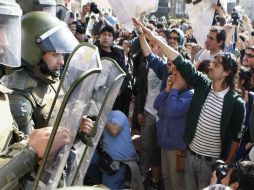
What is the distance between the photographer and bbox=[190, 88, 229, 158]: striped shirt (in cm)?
361

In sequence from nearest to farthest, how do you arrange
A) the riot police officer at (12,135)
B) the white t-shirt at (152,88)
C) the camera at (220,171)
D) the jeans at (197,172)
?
the riot police officer at (12,135), the camera at (220,171), the jeans at (197,172), the white t-shirt at (152,88)

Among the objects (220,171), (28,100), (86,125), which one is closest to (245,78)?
(220,171)

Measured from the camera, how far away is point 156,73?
484 centimetres

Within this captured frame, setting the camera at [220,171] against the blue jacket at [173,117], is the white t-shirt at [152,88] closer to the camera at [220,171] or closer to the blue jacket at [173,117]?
the blue jacket at [173,117]

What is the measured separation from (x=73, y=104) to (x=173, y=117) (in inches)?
99.9

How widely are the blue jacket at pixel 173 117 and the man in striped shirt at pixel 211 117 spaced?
10.4 inches

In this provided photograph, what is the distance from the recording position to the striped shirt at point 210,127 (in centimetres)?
361

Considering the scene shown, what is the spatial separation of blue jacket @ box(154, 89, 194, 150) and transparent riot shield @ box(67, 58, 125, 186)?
1768 mm

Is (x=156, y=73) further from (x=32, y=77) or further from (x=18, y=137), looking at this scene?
(x=18, y=137)

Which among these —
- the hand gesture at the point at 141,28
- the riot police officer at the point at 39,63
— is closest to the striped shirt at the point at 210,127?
the hand gesture at the point at 141,28

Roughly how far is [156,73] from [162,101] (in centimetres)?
64

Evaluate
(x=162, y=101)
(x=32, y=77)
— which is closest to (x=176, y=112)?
(x=162, y=101)

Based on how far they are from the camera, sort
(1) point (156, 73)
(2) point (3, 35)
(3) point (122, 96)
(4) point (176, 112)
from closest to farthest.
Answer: (2) point (3, 35)
(4) point (176, 112)
(1) point (156, 73)
(3) point (122, 96)

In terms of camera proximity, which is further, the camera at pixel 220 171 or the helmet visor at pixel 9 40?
the camera at pixel 220 171
